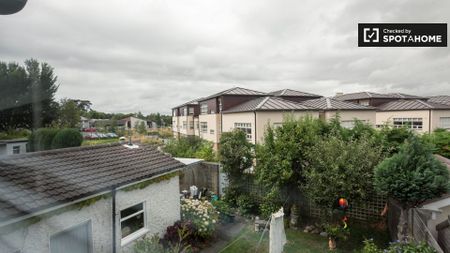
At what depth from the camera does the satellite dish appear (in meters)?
2.80

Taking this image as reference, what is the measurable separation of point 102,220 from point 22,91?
16.7 ft

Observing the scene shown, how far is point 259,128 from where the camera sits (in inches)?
762

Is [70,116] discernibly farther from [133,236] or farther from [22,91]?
[133,236]

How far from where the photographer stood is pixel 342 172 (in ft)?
26.1

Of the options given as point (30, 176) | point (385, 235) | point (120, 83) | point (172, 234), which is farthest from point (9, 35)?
point (385, 235)

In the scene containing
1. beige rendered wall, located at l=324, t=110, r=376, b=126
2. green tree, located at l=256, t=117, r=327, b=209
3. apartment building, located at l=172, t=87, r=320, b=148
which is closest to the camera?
green tree, located at l=256, t=117, r=327, b=209

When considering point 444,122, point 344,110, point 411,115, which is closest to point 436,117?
point 444,122

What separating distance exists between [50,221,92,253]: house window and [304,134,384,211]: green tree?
7.10 metres

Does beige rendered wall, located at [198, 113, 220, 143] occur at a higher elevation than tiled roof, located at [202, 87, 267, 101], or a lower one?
lower

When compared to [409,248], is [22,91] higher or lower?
higher

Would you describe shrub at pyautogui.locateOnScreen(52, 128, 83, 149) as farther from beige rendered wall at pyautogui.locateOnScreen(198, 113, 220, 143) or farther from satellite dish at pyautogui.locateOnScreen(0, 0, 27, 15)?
satellite dish at pyautogui.locateOnScreen(0, 0, 27, 15)

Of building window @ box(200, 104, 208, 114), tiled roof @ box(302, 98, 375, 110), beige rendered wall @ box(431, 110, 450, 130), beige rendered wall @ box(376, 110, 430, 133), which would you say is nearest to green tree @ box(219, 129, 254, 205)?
tiled roof @ box(302, 98, 375, 110)

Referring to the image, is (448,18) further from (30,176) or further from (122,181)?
(30,176)

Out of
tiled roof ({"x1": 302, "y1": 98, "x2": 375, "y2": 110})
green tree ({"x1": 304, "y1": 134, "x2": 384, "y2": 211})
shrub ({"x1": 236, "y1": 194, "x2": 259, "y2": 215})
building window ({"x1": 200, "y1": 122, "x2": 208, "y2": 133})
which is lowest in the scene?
shrub ({"x1": 236, "y1": 194, "x2": 259, "y2": 215})
